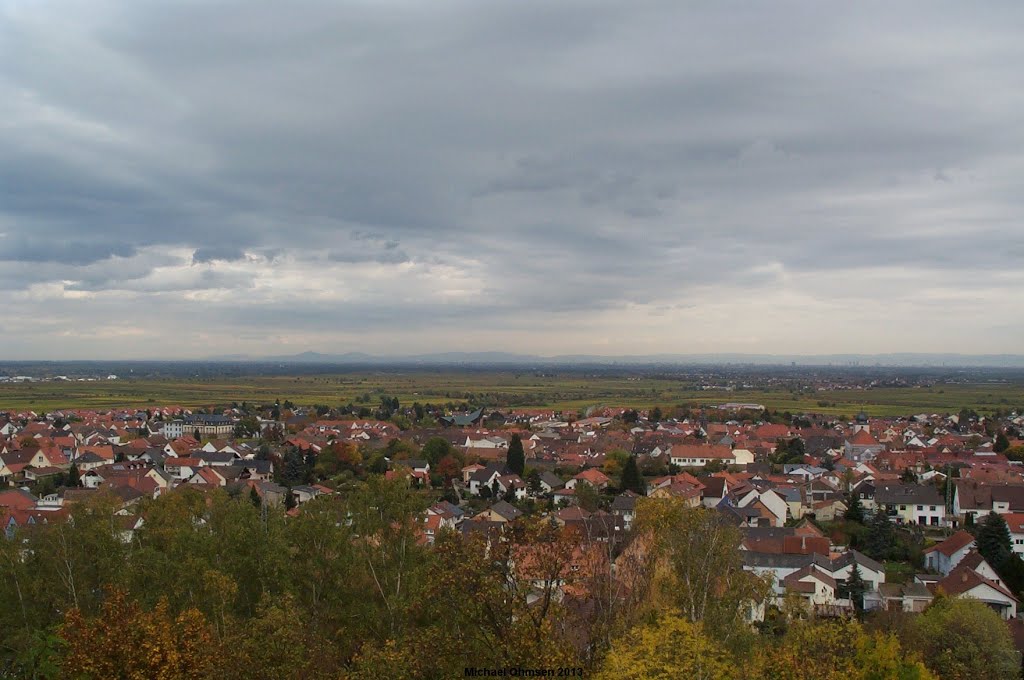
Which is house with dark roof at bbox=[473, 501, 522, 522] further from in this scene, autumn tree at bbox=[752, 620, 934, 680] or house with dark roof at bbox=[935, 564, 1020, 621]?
autumn tree at bbox=[752, 620, 934, 680]

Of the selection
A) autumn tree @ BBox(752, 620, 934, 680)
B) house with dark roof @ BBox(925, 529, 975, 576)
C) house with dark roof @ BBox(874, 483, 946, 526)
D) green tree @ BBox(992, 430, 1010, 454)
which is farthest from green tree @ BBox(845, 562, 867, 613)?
green tree @ BBox(992, 430, 1010, 454)

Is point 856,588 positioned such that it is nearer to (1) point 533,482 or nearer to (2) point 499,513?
(2) point 499,513

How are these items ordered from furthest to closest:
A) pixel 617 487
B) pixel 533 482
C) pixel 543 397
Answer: pixel 543 397, pixel 533 482, pixel 617 487

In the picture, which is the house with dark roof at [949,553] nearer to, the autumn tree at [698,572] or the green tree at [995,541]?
the green tree at [995,541]

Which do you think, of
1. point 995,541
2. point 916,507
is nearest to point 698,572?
point 995,541

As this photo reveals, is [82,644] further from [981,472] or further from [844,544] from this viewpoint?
[981,472]

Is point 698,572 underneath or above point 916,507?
above
